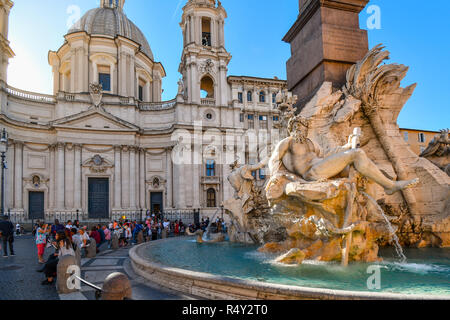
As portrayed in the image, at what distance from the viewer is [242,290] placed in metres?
3.88

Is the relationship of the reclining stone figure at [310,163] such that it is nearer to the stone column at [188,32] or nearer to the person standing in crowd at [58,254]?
the person standing in crowd at [58,254]

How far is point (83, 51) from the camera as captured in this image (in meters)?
33.9

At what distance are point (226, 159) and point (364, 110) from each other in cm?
2548

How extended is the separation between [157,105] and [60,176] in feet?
40.8

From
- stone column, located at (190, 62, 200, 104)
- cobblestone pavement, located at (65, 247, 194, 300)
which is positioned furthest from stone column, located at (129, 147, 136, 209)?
cobblestone pavement, located at (65, 247, 194, 300)

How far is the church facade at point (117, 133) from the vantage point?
29047 millimetres

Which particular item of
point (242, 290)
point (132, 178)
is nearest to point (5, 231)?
point (242, 290)

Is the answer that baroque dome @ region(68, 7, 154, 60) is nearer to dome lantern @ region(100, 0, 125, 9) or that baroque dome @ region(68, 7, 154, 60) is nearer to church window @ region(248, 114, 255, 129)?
dome lantern @ region(100, 0, 125, 9)

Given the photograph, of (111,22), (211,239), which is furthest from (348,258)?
(111,22)

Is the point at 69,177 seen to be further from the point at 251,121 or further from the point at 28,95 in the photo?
the point at 251,121

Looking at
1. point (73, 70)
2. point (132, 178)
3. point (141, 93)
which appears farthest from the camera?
point (141, 93)

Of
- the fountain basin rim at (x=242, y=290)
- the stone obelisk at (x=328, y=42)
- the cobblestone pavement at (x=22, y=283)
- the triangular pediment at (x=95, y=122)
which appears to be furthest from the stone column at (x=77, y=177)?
the fountain basin rim at (x=242, y=290)

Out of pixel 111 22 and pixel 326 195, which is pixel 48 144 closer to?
pixel 111 22
